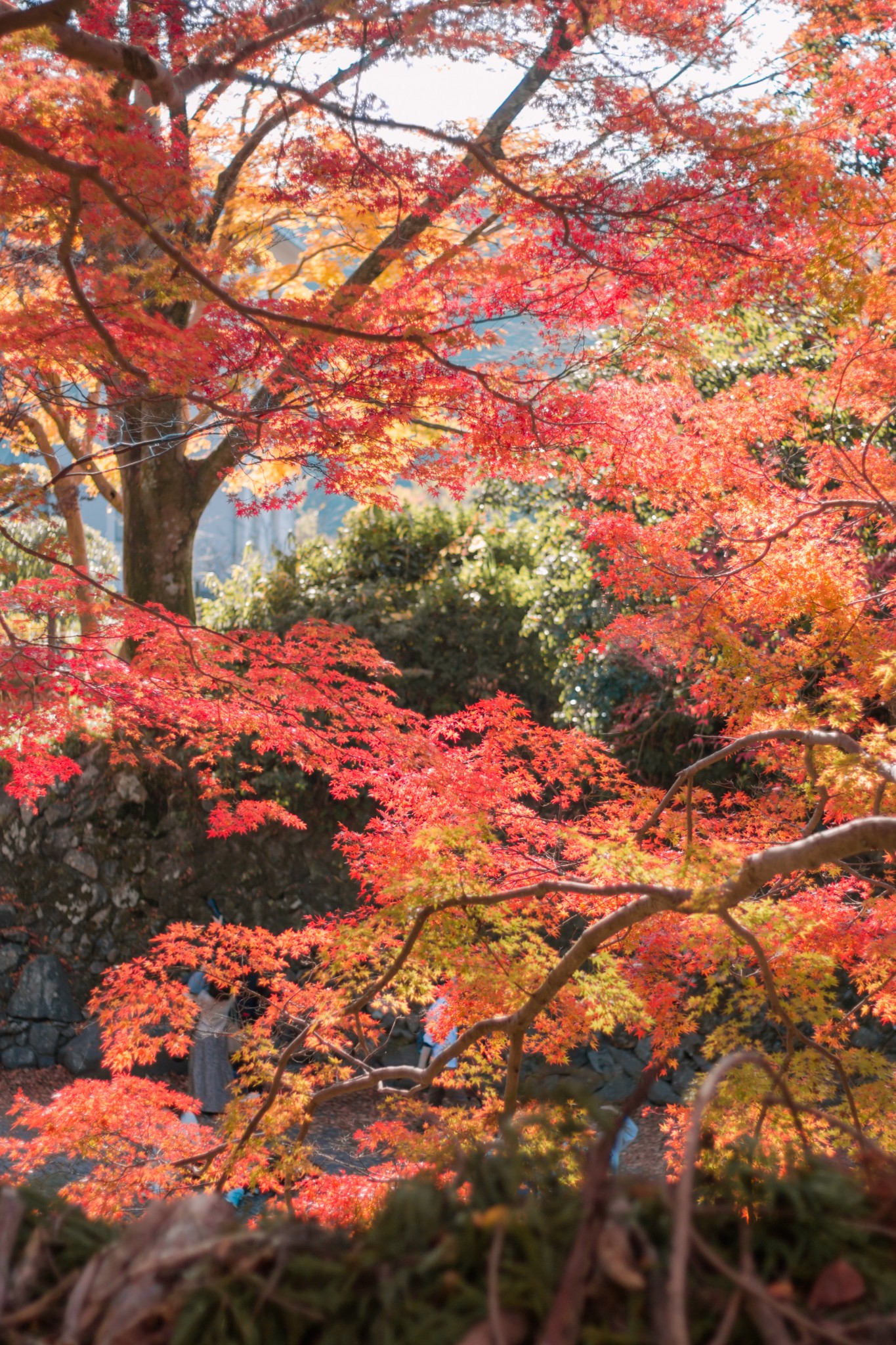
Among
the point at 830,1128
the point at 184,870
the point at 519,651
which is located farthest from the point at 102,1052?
the point at 830,1128

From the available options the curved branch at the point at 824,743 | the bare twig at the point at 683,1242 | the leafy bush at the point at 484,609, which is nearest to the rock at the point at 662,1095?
the leafy bush at the point at 484,609

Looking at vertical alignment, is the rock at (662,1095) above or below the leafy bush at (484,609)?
below

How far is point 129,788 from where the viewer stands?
8.50 metres

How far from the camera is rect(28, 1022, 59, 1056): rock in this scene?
7.80 m

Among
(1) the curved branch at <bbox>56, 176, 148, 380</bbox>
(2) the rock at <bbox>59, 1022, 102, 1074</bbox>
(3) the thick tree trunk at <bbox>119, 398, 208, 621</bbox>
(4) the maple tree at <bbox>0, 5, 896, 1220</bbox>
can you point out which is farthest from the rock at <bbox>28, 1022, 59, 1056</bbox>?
(1) the curved branch at <bbox>56, 176, 148, 380</bbox>

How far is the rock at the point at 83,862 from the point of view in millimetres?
8391

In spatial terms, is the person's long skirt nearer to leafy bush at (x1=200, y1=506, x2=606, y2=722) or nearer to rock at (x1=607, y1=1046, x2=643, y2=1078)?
rock at (x1=607, y1=1046, x2=643, y2=1078)

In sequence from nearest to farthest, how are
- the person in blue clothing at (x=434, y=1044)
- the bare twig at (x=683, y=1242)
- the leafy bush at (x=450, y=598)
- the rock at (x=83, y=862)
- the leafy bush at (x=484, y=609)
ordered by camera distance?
the bare twig at (x=683, y=1242)
the person in blue clothing at (x=434, y=1044)
the leafy bush at (x=484, y=609)
the rock at (x=83, y=862)
the leafy bush at (x=450, y=598)

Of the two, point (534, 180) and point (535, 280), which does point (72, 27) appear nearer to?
point (534, 180)

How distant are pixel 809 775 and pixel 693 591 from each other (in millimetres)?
2327

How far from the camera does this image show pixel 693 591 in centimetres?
590

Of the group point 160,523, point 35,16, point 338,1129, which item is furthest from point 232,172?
point 338,1129

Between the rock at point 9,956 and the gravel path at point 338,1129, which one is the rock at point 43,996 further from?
the gravel path at point 338,1129

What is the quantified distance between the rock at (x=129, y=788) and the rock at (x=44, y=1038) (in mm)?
2073
